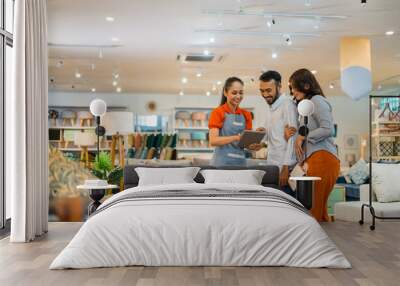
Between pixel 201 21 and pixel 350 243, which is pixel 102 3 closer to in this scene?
pixel 201 21

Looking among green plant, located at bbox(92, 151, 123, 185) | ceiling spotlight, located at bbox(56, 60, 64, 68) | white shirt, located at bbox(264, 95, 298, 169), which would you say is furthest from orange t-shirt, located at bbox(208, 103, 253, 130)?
ceiling spotlight, located at bbox(56, 60, 64, 68)

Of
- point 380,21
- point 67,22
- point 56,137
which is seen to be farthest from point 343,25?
point 56,137

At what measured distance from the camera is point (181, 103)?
12.6 m

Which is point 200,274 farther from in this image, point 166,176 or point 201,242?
point 166,176

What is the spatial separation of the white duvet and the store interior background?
103 inches

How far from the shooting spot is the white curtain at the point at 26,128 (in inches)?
202

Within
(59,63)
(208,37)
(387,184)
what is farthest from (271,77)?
(59,63)

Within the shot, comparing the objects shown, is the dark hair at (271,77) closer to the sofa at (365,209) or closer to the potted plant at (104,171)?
the sofa at (365,209)

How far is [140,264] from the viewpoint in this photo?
3959mm

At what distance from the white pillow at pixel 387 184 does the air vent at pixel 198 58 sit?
3.51 m

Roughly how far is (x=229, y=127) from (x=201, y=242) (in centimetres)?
282

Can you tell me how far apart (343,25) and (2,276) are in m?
5.39

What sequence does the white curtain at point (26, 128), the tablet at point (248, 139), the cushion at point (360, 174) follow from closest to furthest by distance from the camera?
1. the white curtain at point (26, 128)
2. the tablet at point (248, 139)
3. the cushion at point (360, 174)

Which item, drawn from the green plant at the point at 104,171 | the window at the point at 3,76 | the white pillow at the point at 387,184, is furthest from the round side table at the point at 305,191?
the window at the point at 3,76
